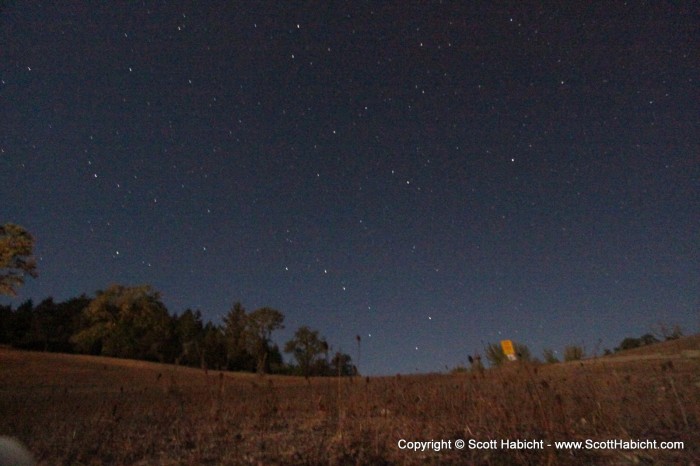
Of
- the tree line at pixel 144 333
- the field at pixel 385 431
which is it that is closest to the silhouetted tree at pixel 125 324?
the tree line at pixel 144 333

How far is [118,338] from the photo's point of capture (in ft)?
166

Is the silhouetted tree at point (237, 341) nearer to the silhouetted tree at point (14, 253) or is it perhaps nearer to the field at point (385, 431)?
the silhouetted tree at point (14, 253)

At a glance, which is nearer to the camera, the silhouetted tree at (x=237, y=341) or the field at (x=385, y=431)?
the field at (x=385, y=431)

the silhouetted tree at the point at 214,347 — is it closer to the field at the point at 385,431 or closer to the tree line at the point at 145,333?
the tree line at the point at 145,333

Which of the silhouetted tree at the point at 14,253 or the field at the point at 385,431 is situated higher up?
the silhouetted tree at the point at 14,253

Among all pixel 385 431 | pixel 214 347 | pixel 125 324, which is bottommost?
pixel 385 431

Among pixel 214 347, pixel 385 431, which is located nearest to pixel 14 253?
pixel 214 347

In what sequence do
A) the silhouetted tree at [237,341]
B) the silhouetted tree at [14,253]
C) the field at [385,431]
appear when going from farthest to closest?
the silhouetted tree at [237,341] < the silhouetted tree at [14,253] < the field at [385,431]

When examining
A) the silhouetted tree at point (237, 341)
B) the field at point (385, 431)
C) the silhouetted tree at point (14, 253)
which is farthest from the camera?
the silhouetted tree at point (237, 341)

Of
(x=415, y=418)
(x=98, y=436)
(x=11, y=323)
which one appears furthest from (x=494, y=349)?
(x=11, y=323)

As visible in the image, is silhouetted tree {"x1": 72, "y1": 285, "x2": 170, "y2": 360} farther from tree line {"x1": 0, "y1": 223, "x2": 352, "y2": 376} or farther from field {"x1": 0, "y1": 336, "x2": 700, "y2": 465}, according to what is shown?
field {"x1": 0, "y1": 336, "x2": 700, "y2": 465}

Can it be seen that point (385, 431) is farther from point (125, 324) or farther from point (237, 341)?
point (125, 324)

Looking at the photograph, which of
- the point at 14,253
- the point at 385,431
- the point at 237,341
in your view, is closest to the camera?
the point at 385,431

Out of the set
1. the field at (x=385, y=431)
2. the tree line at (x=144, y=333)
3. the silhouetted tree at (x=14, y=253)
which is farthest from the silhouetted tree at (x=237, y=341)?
the field at (x=385, y=431)
